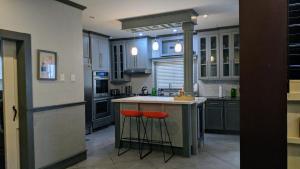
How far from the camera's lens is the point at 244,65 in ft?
4.74

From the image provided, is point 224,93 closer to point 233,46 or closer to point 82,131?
point 233,46

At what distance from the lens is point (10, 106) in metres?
3.09

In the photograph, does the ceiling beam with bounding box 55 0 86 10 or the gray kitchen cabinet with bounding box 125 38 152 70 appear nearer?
the ceiling beam with bounding box 55 0 86 10

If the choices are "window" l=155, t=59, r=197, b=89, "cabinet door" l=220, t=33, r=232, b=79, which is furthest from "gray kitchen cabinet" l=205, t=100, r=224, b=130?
"window" l=155, t=59, r=197, b=89

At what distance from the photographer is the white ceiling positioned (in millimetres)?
3945

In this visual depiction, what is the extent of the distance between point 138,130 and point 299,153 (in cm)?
344

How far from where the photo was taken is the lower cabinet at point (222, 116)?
18.2 feet

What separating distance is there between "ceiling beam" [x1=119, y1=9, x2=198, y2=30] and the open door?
8.21 ft

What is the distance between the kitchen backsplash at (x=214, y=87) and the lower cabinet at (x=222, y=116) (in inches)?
24.6

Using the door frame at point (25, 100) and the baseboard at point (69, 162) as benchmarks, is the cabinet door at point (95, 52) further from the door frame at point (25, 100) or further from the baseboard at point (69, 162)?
the door frame at point (25, 100)

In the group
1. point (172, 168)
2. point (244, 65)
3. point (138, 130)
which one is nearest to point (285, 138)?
point (244, 65)

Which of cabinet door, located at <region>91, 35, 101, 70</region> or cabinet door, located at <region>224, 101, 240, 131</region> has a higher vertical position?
cabinet door, located at <region>91, 35, 101, 70</region>

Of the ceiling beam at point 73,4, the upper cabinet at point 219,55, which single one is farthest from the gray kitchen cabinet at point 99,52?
the upper cabinet at point 219,55

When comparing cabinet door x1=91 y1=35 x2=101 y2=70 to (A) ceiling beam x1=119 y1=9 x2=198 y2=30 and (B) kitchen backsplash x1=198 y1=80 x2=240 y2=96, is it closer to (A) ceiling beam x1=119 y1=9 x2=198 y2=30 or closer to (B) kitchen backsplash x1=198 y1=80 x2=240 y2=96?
(A) ceiling beam x1=119 y1=9 x2=198 y2=30
